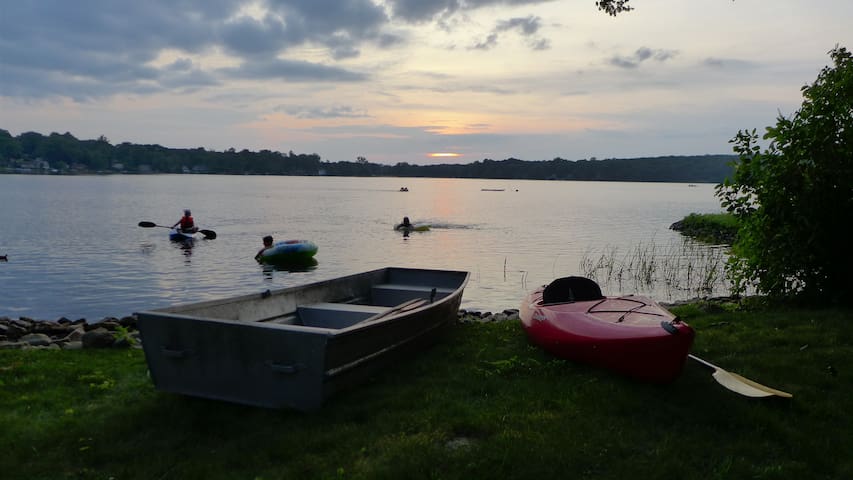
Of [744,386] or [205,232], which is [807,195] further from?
[205,232]

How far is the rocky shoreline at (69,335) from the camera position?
35.6ft

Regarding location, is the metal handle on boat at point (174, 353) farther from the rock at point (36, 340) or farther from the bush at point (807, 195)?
the bush at point (807, 195)

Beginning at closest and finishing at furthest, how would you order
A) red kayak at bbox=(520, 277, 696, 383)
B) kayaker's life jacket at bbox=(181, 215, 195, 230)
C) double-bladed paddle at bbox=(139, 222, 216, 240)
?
red kayak at bbox=(520, 277, 696, 383), kayaker's life jacket at bbox=(181, 215, 195, 230), double-bladed paddle at bbox=(139, 222, 216, 240)

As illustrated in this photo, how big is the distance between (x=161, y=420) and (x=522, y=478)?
13.9 feet

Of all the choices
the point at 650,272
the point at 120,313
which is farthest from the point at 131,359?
the point at 650,272

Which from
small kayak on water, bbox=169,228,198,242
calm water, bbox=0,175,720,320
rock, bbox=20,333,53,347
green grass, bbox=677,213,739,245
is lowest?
calm water, bbox=0,175,720,320

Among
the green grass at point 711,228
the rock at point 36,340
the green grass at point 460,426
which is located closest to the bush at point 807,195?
the green grass at point 460,426

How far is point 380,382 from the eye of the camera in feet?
26.5

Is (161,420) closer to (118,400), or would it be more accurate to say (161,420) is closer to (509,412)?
(118,400)

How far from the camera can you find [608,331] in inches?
324

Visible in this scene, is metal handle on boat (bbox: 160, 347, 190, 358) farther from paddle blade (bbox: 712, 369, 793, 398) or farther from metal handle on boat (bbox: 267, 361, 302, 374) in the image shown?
paddle blade (bbox: 712, 369, 793, 398)

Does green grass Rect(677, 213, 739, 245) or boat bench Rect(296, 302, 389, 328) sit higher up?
boat bench Rect(296, 302, 389, 328)

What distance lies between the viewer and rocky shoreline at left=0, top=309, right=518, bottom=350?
10.9m

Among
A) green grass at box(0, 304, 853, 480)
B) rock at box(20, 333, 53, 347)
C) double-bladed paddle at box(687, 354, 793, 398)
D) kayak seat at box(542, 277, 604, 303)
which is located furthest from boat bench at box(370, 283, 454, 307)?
rock at box(20, 333, 53, 347)
